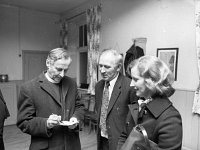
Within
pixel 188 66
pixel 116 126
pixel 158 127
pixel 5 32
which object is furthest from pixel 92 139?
pixel 5 32

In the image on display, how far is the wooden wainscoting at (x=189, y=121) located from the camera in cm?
280

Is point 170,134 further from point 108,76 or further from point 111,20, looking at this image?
point 111,20

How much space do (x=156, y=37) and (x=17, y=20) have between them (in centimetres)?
424

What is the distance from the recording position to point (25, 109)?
4.81ft

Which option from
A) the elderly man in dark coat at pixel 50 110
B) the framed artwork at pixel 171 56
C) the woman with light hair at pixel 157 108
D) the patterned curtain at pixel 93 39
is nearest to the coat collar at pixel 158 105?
the woman with light hair at pixel 157 108

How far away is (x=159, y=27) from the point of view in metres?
3.31

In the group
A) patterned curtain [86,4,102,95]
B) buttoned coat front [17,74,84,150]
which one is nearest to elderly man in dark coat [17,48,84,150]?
buttoned coat front [17,74,84,150]

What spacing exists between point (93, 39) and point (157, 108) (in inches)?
156

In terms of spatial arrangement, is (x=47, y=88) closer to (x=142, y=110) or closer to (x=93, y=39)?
(x=142, y=110)

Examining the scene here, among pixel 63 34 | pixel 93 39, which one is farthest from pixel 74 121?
pixel 63 34

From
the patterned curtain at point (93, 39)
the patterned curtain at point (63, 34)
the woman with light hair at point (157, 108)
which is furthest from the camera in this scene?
the patterned curtain at point (63, 34)

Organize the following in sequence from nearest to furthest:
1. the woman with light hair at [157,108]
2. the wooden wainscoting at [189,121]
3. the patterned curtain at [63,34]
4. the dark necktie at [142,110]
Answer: the woman with light hair at [157,108] → the dark necktie at [142,110] → the wooden wainscoting at [189,121] → the patterned curtain at [63,34]

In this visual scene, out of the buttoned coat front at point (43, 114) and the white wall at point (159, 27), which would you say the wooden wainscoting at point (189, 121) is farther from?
the buttoned coat front at point (43, 114)

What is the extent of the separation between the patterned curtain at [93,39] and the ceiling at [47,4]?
2.19 ft
